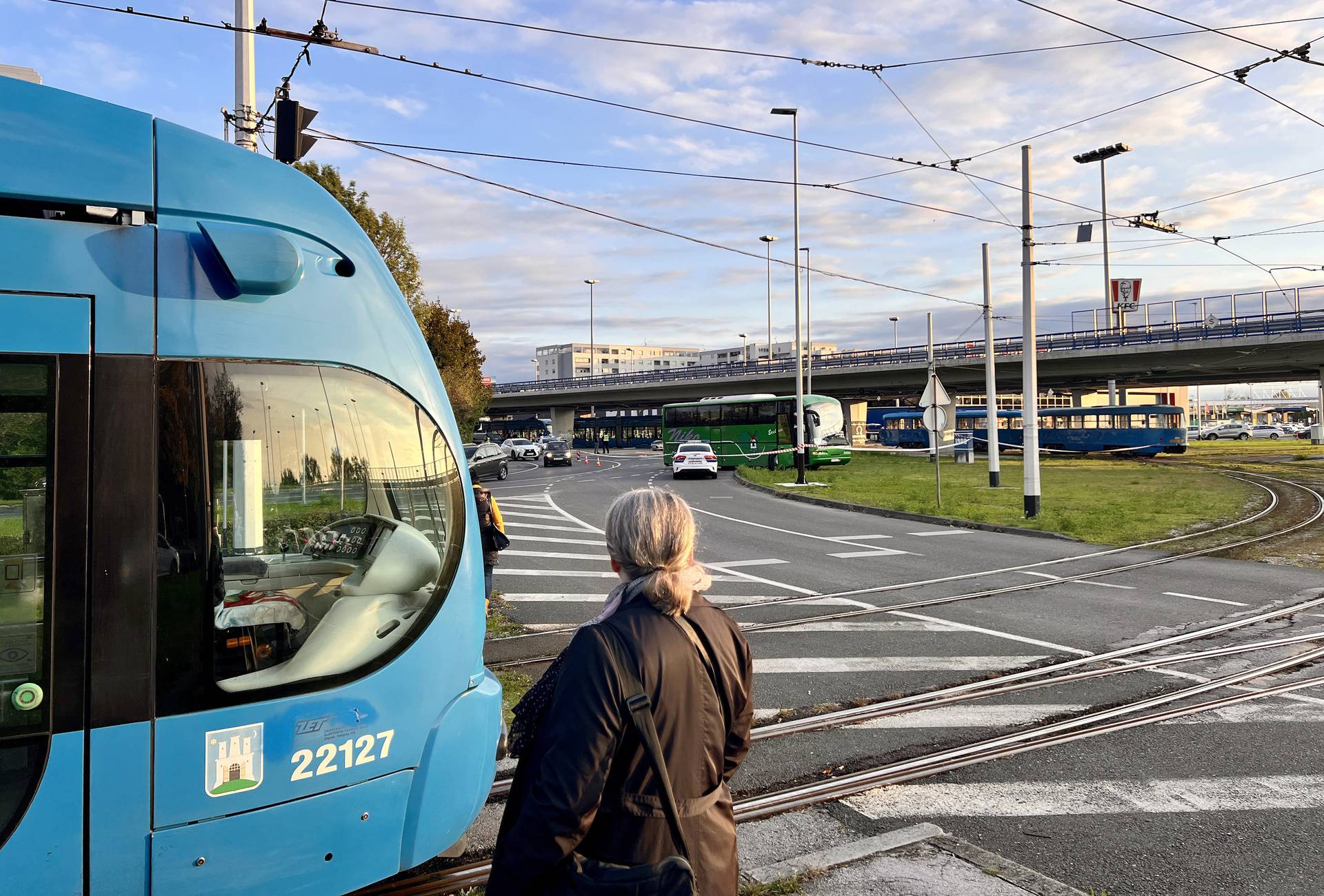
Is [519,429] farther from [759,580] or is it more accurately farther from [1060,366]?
[759,580]

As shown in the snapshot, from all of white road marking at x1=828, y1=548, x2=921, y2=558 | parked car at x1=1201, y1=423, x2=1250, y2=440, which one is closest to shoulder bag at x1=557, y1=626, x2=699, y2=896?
white road marking at x1=828, y1=548, x2=921, y2=558

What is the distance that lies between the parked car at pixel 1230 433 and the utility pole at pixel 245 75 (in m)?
88.7

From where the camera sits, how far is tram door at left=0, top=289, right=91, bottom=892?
8.77 ft

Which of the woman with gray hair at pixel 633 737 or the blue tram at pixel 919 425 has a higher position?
the blue tram at pixel 919 425

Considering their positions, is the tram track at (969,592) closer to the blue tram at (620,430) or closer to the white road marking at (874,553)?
the white road marking at (874,553)

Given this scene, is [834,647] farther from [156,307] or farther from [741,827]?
[156,307]

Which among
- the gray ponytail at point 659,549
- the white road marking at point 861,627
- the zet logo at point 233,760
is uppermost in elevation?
the gray ponytail at point 659,549

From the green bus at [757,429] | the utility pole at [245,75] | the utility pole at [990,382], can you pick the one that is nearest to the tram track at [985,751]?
the utility pole at [245,75]

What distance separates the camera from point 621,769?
82.4 inches

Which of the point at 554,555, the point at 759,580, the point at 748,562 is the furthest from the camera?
the point at 554,555

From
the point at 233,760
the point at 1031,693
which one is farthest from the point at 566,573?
the point at 233,760

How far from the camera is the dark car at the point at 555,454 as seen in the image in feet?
156

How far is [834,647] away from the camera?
25.7ft

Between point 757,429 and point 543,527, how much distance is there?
2444cm
